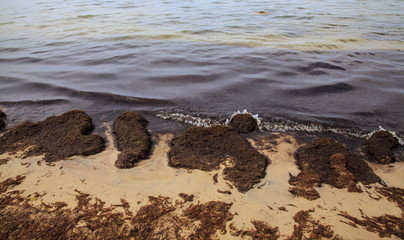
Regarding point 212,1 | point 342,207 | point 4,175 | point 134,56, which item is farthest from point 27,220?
point 212,1

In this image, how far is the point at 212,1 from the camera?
17609 mm

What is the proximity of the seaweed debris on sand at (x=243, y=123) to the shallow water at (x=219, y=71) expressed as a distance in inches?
8.4

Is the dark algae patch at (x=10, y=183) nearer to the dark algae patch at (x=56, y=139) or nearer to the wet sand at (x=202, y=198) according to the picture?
the wet sand at (x=202, y=198)

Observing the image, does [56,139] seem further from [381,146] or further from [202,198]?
[381,146]

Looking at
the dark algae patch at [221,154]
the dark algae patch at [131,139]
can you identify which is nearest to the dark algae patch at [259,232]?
the dark algae patch at [221,154]

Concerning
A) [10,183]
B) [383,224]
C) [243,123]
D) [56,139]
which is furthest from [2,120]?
[383,224]

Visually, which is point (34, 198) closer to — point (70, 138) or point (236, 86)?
point (70, 138)

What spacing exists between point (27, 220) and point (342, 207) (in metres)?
2.48

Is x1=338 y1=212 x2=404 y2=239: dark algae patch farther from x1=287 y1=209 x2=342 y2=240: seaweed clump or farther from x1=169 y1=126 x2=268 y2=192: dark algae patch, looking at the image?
x1=169 y1=126 x2=268 y2=192: dark algae patch

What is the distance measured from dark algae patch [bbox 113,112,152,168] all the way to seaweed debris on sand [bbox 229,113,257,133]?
44.6 inches

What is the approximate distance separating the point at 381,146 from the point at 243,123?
1528mm

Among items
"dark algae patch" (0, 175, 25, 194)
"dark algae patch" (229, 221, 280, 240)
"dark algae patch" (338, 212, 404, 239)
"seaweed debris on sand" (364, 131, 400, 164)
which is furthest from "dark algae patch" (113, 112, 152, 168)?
"seaweed debris on sand" (364, 131, 400, 164)

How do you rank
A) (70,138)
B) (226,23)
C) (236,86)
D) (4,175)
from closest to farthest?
(4,175), (70,138), (236,86), (226,23)

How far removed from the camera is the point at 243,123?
319 cm
